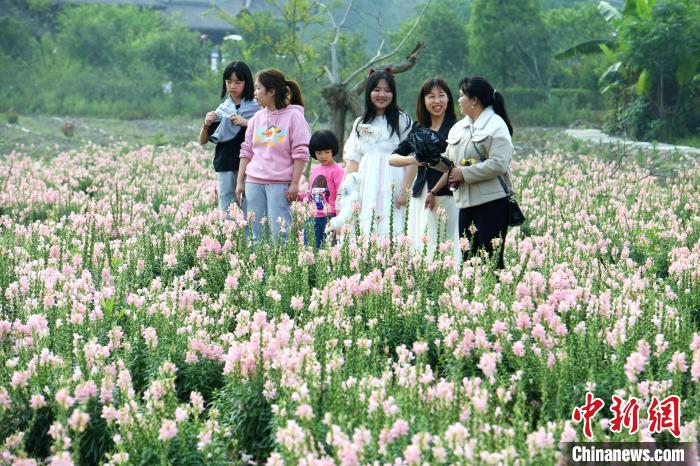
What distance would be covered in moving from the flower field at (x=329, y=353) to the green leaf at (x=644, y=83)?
14.3 metres

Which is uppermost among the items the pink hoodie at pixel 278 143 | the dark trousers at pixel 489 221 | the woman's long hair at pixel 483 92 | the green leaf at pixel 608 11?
the green leaf at pixel 608 11

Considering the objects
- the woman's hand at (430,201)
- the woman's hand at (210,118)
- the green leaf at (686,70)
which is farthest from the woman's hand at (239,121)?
the green leaf at (686,70)

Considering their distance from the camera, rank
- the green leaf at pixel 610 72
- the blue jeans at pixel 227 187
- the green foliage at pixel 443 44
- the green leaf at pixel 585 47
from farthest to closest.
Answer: the green foliage at pixel 443 44
the green leaf at pixel 585 47
the green leaf at pixel 610 72
the blue jeans at pixel 227 187

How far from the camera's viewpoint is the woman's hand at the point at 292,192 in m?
6.64

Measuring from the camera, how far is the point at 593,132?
22.1 metres

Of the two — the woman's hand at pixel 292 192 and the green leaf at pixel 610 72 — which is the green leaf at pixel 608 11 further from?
the woman's hand at pixel 292 192

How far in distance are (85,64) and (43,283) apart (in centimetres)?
3006

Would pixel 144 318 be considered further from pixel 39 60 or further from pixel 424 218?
pixel 39 60

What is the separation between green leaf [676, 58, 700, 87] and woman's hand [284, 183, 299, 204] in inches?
597

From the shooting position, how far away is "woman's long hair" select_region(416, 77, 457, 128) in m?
5.98

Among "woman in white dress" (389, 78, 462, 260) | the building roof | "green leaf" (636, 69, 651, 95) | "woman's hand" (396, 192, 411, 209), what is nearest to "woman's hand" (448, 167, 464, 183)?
"woman in white dress" (389, 78, 462, 260)

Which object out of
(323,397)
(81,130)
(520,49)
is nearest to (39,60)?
(81,130)

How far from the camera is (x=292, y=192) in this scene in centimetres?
665

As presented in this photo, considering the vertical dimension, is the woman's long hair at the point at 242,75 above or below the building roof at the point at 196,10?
below
